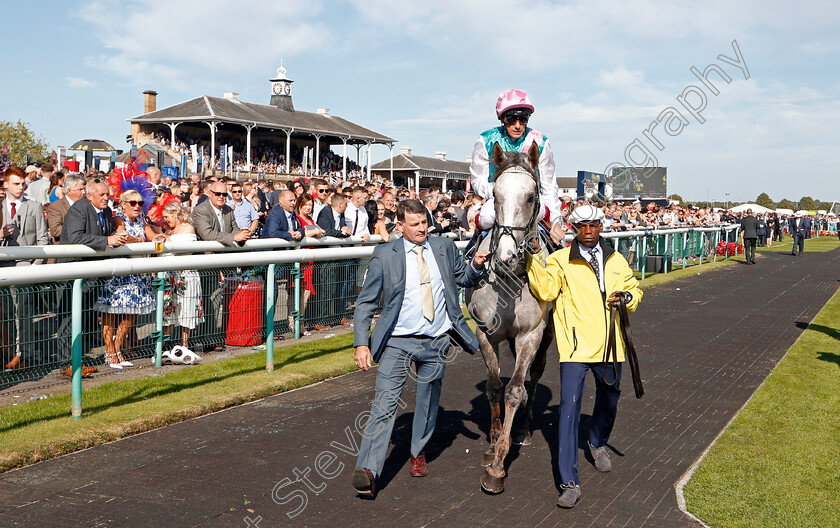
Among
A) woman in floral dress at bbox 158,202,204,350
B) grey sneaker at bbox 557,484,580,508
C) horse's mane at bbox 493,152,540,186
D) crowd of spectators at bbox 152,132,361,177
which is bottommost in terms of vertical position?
grey sneaker at bbox 557,484,580,508

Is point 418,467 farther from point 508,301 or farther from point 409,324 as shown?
point 508,301

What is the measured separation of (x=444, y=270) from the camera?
491 cm

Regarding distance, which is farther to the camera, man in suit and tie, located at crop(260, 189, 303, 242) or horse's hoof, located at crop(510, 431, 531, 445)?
man in suit and tie, located at crop(260, 189, 303, 242)

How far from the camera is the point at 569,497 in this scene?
4418mm

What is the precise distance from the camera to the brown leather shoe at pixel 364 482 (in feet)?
14.4

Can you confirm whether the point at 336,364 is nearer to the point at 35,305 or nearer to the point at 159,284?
the point at 159,284

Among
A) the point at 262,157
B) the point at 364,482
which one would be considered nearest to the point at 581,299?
the point at 364,482

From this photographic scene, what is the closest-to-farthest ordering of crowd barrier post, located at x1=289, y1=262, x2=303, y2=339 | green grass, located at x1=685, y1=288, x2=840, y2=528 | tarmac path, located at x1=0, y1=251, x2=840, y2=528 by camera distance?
tarmac path, located at x1=0, y1=251, x2=840, y2=528, green grass, located at x1=685, y1=288, x2=840, y2=528, crowd barrier post, located at x1=289, y1=262, x2=303, y2=339

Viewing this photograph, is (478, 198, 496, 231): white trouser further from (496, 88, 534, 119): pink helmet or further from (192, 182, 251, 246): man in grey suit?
(192, 182, 251, 246): man in grey suit

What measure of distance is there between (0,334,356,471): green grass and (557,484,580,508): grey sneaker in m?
3.15

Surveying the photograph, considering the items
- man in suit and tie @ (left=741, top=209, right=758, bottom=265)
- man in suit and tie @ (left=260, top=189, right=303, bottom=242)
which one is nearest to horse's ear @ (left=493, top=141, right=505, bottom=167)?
man in suit and tie @ (left=260, top=189, right=303, bottom=242)

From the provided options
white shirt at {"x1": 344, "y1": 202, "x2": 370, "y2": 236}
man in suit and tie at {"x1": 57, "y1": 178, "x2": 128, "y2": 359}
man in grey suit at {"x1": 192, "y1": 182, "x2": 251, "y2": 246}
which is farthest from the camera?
white shirt at {"x1": 344, "y1": 202, "x2": 370, "y2": 236}

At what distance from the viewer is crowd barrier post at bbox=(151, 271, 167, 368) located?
6.92 metres

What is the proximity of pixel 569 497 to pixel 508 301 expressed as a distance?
136cm
